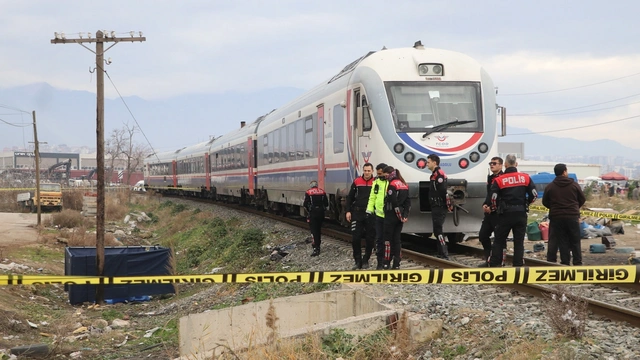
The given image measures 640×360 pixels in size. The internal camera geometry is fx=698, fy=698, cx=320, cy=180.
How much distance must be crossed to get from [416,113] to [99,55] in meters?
9.71

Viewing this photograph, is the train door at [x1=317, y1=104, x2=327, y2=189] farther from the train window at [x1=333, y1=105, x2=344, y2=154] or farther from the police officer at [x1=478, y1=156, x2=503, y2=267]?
the police officer at [x1=478, y1=156, x2=503, y2=267]

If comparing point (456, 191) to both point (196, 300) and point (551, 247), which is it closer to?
point (551, 247)

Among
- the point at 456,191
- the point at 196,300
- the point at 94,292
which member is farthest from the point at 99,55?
the point at 456,191

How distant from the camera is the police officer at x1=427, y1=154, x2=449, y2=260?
1099 cm

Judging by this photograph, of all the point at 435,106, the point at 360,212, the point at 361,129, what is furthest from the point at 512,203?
the point at 361,129

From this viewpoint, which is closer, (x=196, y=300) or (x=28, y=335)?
(x=28, y=335)

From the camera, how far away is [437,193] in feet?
36.1

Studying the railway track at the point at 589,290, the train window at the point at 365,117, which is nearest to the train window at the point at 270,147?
the railway track at the point at 589,290

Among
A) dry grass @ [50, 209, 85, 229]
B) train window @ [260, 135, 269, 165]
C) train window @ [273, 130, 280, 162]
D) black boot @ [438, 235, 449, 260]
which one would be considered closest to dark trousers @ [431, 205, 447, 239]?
black boot @ [438, 235, 449, 260]

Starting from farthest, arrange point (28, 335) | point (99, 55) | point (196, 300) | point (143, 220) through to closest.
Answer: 1. point (143, 220)
2. point (99, 55)
3. point (196, 300)
4. point (28, 335)

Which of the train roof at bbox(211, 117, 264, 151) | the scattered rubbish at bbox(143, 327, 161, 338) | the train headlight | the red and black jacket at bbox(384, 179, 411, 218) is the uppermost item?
the train roof at bbox(211, 117, 264, 151)

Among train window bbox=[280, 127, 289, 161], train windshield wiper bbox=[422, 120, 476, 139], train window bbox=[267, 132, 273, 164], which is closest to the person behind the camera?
train windshield wiper bbox=[422, 120, 476, 139]

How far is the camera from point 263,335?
7.14 m

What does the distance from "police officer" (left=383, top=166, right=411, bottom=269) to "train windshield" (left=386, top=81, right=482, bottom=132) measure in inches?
71.4
